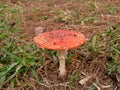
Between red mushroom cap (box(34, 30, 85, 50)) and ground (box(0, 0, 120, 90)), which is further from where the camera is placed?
ground (box(0, 0, 120, 90))

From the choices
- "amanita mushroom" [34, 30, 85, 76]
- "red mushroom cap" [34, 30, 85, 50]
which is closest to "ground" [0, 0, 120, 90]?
"amanita mushroom" [34, 30, 85, 76]

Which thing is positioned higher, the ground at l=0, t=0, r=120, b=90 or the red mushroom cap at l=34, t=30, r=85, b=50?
the red mushroom cap at l=34, t=30, r=85, b=50

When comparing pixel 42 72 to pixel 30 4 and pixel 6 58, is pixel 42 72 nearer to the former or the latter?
pixel 6 58

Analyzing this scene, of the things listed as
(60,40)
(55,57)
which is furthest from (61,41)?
(55,57)

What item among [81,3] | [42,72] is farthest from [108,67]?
[81,3]

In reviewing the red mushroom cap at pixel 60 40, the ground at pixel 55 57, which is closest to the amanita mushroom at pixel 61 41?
the red mushroom cap at pixel 60 40

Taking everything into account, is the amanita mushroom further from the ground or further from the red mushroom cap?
the ground
